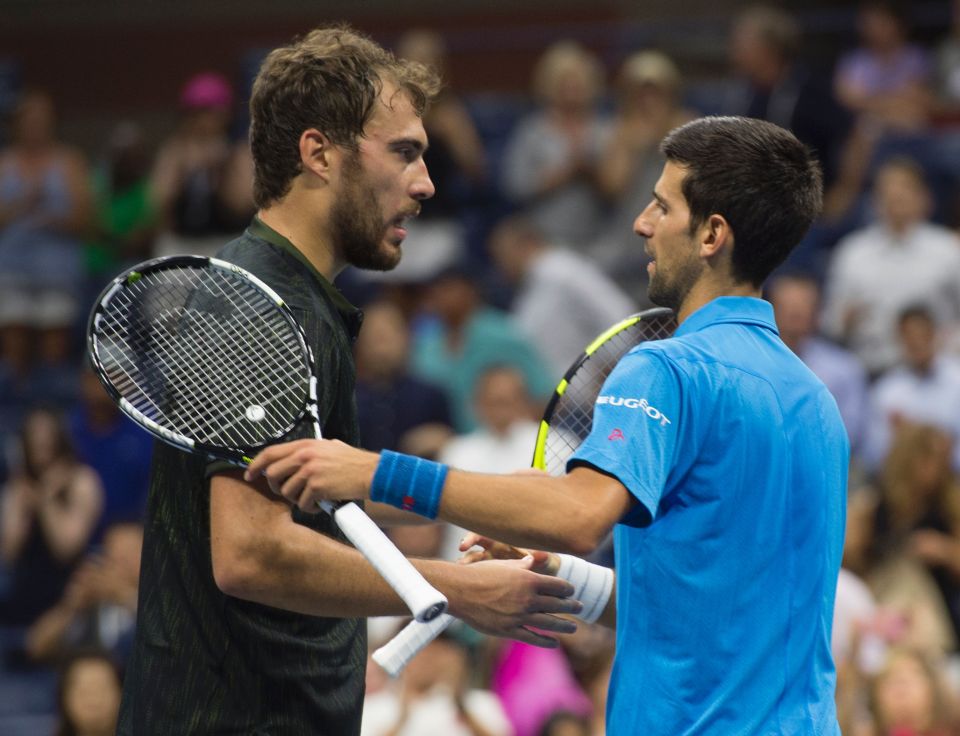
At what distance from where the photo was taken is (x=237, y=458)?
3111 millimetres

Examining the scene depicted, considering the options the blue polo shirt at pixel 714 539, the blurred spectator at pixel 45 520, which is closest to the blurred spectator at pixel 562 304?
the blurred spectator at pixel 45 520

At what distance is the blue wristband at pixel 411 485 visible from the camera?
9.76 ft

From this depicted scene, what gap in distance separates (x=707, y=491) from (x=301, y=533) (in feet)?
2.65

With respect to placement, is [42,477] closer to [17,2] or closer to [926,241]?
[926,241]

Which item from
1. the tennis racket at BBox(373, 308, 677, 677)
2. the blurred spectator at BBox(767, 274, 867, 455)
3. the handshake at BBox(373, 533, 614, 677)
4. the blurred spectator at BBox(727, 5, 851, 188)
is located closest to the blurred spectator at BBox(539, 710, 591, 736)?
the tennis racket at BBox(373, 308, 677, 677)

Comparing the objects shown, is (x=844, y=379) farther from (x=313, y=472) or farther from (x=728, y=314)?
(x=313, y=472)

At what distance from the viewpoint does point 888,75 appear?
1128 cm

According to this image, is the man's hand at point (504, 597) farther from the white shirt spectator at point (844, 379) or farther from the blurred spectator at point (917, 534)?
the white shirt spectator at point (844, 379)

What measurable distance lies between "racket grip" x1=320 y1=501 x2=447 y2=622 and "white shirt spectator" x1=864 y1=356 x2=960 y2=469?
5515 mm

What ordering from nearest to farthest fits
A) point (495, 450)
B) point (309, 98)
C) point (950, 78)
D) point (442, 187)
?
point (309, 98) < point (495, 450) < point (442, 187) < point (950, 78)

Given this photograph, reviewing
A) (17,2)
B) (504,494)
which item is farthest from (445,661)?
(17,2)

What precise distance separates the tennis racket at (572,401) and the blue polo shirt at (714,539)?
14.7 inches

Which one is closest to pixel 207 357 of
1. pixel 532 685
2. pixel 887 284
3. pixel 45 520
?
pixel 532 685

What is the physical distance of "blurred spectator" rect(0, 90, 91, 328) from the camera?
36.7 ft
